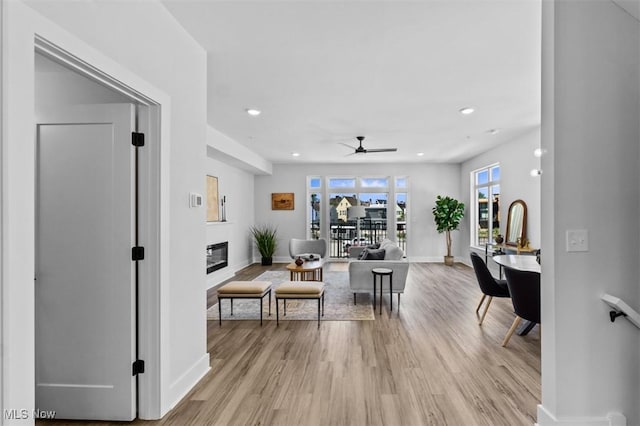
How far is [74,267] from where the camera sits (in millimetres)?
2121

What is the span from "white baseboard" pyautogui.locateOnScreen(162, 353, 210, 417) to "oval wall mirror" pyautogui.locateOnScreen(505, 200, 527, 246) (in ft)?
16.9

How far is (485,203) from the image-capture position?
759cm

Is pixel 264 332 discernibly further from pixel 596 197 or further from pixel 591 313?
pixel 596 197

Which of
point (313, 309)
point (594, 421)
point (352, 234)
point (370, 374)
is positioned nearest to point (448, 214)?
point (352, 234)

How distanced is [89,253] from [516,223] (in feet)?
20.5

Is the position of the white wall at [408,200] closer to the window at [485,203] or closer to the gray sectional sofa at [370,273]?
the window at [485,203]

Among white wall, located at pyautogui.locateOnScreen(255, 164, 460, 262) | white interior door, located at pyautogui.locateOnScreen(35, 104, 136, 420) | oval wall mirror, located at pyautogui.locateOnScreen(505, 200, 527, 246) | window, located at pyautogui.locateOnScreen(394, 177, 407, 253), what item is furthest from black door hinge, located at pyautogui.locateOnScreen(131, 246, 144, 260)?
window, located at pyautogui.locateOnScreen(394, 177, 407, 253)

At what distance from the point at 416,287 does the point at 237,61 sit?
4658mm

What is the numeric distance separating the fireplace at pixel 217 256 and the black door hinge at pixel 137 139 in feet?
13.7

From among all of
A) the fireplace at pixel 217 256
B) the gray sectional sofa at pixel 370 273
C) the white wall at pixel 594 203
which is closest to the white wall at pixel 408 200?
the fireplace at pixel 217 256

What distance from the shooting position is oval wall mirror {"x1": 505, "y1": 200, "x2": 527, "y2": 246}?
5.68 meters

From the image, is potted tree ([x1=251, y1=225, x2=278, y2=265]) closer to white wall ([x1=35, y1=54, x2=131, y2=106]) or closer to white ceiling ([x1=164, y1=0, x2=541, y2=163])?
white ceiling ([x1=164, y1=0, x2=541, y2=163])

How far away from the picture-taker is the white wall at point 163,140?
1.22 meters

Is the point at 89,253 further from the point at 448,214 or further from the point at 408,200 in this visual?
the point at 408,200
